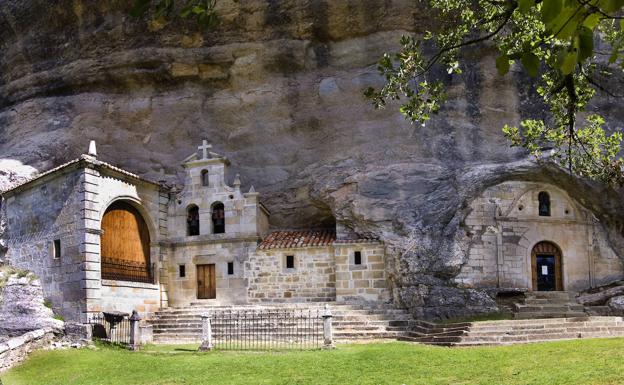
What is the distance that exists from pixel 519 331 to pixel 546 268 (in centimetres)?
583

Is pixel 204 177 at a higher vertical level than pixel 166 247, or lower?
higher

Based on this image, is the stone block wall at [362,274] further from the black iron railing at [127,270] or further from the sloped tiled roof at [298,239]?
the black iron railing at [127,270]

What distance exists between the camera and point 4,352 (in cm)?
1653

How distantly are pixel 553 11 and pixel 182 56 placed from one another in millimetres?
25094

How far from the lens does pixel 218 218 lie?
25.1 m

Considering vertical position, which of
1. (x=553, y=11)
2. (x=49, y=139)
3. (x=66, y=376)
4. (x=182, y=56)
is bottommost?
(x=66, y=376)

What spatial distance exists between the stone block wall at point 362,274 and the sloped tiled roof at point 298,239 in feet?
2.83

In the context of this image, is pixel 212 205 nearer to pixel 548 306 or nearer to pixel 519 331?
pixel 519 331

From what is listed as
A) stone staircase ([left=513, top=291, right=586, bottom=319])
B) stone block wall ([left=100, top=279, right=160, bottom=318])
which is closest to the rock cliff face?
stone staircase ([left=513, top=291, right=586, bottom=319])

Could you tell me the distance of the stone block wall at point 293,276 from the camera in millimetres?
23344

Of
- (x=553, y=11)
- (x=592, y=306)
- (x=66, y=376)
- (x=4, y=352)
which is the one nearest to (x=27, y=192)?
(x=4, y=352)

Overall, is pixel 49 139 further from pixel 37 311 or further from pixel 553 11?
pixel 553 11

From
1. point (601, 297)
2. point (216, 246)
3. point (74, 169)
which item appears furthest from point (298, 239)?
point (601, 297)

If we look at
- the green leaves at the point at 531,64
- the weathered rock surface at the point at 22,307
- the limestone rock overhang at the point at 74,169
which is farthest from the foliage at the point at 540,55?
the weathered rock surface at the point at 22,307
